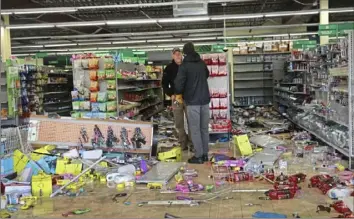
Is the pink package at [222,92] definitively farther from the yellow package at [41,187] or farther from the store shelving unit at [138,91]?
the yellow package at [41,187]

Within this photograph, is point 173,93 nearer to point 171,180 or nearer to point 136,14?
point 171,180

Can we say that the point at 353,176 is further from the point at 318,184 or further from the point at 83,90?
the point at 83,90

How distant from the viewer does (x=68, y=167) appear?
6492 millimetres

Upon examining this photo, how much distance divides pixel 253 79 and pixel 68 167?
13896 millimetres

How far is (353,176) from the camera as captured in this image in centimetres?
604

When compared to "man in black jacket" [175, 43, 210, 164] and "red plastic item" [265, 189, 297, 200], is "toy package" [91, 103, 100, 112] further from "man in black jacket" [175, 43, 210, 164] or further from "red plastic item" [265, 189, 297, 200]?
"red plastic item" [265, 189, 297, 200]

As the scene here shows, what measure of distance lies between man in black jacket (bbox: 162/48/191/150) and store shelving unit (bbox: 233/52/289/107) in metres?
10.2

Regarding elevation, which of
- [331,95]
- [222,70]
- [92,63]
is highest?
[92,63]

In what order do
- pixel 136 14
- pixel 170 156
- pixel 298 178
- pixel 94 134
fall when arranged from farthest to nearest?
1. pixel 136 14
2. pixel 170 156
3. pixel 94 134
4. pixel 298 178

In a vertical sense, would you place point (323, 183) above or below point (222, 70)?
below

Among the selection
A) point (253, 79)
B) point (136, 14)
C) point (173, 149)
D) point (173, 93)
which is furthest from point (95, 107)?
point (253, 79)

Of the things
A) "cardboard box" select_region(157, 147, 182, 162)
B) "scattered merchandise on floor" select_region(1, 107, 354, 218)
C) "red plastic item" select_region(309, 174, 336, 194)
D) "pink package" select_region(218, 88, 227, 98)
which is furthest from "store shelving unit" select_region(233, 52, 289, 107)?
"red plastic item" select_region(309, 174, 336, 194)

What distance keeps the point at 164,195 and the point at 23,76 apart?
826 centimetres

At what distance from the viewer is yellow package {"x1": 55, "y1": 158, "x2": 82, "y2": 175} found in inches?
254
